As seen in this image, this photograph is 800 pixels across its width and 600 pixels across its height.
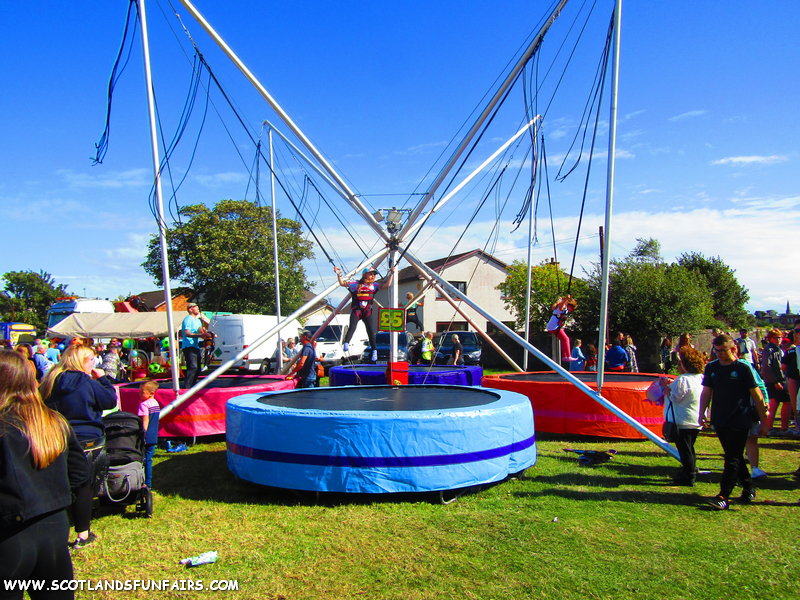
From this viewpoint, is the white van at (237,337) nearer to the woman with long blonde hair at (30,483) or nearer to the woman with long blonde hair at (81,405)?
the woman with long blonde hair at (81,405)

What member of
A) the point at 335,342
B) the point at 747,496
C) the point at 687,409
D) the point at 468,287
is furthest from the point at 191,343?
the point at 468,287

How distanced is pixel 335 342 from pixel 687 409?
1620 cm

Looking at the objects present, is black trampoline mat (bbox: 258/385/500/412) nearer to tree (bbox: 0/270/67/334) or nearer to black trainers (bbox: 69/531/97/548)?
black trainers (bbox: 69/531/97/548)

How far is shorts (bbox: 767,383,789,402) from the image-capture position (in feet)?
23.1

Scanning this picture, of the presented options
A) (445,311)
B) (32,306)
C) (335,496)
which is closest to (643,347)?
(445,311)

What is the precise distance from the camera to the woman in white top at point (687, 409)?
4.70 meters

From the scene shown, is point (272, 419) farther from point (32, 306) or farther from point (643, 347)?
point (32, 306)

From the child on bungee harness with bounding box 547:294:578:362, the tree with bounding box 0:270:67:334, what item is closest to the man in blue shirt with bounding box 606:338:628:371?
the child on bungee harness with bounding box 547:294:578:362

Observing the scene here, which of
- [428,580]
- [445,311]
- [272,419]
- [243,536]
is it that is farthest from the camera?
[445,311]

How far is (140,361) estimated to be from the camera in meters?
16.8

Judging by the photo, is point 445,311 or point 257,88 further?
point 445,311

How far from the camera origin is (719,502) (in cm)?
401

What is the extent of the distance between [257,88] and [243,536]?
16.6ft

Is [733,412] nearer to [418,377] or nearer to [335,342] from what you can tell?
[418,377]
